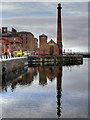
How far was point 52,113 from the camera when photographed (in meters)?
13.5

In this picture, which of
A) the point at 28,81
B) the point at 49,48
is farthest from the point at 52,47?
the point at 28,81

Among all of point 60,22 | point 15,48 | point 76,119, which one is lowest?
point 76,119

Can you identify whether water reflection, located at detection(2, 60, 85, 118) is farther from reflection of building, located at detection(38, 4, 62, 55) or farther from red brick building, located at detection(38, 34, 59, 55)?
red brick building, located at detection(38, 34, 59, 55)

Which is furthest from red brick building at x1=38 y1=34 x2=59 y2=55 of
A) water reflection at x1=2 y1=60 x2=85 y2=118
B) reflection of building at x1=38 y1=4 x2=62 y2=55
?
water reflection at x1=2 y1=60 x2=85 y2=118

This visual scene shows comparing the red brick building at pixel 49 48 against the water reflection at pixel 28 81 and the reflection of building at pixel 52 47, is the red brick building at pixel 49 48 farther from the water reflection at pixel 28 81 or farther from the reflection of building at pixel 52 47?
the water reflection at pixel 28 81

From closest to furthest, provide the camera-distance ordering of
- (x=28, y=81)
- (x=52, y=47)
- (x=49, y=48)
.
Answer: (x=28, y=81), (x=52, y=47), (x=49, y=48)

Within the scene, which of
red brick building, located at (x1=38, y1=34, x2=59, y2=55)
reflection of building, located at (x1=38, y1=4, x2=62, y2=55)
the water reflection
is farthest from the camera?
red brick building, located at (x1=38, y1=34, x2=59, y2=55)

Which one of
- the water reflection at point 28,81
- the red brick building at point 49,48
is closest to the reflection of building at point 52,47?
the red brick building at point 49,48

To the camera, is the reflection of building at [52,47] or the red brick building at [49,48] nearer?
the reflection of building at [52,47]

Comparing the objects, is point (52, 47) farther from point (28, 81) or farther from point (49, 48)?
point (28, 81)

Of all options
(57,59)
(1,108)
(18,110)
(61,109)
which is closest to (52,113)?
(61,109)

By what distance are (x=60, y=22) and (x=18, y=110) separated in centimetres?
7336

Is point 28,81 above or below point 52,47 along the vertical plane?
below

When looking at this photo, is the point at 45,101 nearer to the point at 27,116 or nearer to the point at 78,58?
the point at 27,116
